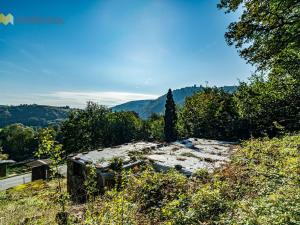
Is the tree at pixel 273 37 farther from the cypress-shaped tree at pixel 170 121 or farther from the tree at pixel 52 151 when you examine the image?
the cypress-shaped tree at pixel 170 121

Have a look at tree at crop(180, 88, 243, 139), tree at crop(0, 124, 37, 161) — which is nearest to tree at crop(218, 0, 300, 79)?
tree at crop(180, 88, 243, 139)

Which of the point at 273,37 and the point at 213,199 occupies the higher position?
the point at 273,37

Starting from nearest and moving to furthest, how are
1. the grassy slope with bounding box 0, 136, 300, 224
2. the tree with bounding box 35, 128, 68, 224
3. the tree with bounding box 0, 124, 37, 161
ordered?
the grassy slope with bounding box 0, 136, 300, 224, the tree with bounding box 35, 128, 68, 224, the tree with bounding box 0, 124, 37, 161

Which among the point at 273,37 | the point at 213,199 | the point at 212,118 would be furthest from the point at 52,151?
the point at 212,118

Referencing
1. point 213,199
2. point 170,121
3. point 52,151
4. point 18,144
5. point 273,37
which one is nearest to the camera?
point 213,199

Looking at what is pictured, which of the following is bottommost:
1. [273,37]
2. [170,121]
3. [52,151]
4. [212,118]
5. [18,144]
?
[18,144]

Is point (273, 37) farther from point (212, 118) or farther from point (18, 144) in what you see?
point (18, 144)

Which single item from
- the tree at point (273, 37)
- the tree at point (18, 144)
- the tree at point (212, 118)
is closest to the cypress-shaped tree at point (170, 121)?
the tree at point (212, 118)

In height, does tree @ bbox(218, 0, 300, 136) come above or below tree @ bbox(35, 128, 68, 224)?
above

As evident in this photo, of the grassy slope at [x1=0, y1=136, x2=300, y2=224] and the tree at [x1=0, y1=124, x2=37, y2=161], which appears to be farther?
the tree at [x1=0, y1=124, x2=37, y2=161]

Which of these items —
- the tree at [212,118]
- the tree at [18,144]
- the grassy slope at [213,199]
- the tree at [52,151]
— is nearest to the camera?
the grassy slope at [213,199]

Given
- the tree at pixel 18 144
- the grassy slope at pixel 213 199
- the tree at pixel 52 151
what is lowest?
the tree at pixel 18 144

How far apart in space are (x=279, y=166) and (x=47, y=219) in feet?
20.1

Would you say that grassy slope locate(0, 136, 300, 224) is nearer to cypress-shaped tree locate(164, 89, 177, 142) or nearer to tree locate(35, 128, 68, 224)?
tree locate(35, 128, 68, 224)
